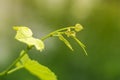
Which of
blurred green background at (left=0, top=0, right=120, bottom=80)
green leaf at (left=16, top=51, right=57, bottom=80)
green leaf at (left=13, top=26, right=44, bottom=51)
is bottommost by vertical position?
blurred green background at (left=0, top=0, right=120, bottom=80)

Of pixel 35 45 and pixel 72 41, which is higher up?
pixel 35 45

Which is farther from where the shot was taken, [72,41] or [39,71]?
[72,41]

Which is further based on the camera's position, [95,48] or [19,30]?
[95,48]

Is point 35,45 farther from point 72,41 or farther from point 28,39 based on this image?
point 72,41

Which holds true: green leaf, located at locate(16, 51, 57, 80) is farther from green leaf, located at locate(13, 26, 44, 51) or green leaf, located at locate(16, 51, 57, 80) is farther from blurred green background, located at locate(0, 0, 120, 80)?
blurred green background, located at locate(0, 0, 120, 80)

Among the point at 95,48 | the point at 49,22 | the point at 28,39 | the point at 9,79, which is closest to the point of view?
the point at 28,39

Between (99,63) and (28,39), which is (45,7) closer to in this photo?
(99,63)

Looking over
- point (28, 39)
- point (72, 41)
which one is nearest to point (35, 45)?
point (28, 39)

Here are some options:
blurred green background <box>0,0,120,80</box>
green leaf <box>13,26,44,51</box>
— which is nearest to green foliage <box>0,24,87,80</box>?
green leaf <box>13,26,44,51</box>

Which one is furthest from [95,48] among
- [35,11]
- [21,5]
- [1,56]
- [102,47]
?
[21,5]
